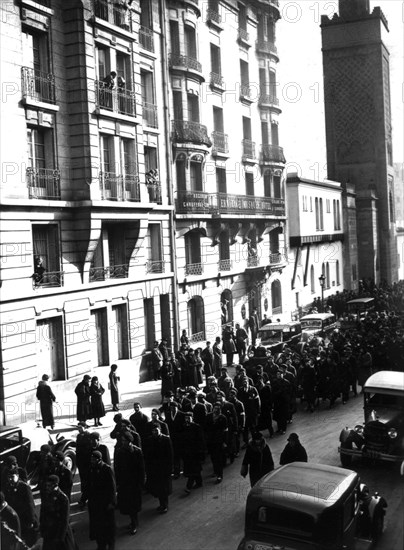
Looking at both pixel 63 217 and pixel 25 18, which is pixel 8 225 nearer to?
pixel 63 217

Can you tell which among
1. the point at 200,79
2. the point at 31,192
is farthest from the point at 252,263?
the point at 31,192

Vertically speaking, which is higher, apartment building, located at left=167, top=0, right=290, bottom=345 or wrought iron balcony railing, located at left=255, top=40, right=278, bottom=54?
wrought iron balcony railing, located at left=255, top=40, right=278, bottom=54

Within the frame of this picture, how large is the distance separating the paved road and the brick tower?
80.4 ft

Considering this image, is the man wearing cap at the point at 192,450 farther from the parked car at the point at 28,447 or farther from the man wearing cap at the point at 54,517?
the man wearing cap at the point at 54,517

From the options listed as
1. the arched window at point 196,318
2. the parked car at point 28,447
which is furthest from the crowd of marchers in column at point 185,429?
the arched window at point 196,318

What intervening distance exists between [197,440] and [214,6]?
19.0 metres

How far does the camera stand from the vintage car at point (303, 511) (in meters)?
7.53

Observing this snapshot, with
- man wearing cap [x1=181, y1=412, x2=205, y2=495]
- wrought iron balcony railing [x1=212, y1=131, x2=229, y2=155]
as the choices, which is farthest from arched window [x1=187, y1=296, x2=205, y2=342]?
man wearing cap [x1=181, y1=412, x2=205, y2=495]

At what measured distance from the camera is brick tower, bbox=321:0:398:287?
130ft

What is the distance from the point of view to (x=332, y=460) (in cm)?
1275

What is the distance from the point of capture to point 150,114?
23.0m

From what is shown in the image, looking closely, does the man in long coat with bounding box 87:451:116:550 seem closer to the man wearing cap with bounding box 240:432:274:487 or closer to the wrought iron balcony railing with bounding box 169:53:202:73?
the man wearing cap with bounding box 240:432:274:487

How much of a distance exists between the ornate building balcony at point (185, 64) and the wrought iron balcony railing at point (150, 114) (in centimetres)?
191

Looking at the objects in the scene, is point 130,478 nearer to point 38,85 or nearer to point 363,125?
point 38,85
